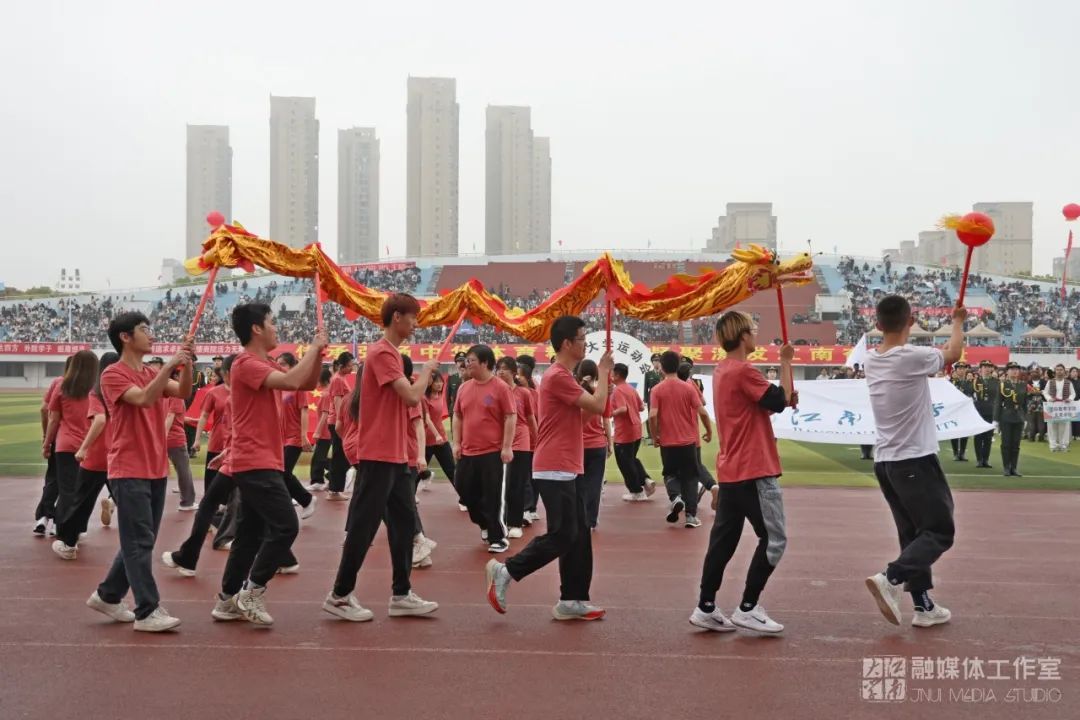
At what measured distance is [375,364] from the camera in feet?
19.7

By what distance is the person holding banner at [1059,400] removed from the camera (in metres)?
19.1

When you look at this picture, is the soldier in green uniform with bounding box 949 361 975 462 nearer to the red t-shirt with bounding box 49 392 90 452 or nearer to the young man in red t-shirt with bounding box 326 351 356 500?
the young man in red t-shirt with bounding box 326 351 356 500

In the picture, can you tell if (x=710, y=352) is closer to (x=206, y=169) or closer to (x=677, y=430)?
(x=677, y=430)

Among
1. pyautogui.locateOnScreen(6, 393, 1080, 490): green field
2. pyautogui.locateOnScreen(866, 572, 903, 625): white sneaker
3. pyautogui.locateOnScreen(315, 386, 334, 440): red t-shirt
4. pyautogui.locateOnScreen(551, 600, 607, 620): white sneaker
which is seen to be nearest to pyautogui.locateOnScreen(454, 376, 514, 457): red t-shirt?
pyautogui.locateOnScreen(551, 600, 607, 620): white sneaker

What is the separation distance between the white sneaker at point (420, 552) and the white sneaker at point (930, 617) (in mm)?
3797

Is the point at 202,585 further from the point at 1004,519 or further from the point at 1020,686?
the point at 1004,519

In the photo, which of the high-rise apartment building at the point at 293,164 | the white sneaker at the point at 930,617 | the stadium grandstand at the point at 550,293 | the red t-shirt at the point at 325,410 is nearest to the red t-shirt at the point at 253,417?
the white sneaker at the point at 930,617

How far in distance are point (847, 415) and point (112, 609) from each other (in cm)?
1215

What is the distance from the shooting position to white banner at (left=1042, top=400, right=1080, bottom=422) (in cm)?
1900

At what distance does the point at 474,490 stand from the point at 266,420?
10.6ft

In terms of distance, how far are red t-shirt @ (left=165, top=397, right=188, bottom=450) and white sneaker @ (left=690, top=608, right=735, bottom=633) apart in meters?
6.45

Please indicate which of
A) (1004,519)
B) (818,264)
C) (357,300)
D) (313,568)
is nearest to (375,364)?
(313,568)

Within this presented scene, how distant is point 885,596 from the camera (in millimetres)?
5621

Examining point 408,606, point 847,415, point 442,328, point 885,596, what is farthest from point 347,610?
point 442,328
